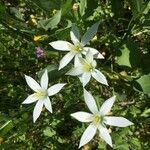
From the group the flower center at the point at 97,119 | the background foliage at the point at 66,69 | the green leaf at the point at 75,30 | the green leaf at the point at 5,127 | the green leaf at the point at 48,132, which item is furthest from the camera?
the green leaf at the point at 48,132

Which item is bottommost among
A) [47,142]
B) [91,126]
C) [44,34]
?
[47,142]

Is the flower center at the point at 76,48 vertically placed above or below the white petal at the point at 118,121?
above

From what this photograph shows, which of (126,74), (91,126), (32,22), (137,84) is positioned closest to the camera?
(91,126)

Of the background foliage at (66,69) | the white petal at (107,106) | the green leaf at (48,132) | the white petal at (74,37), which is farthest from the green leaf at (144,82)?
the green leaf at (48,132)

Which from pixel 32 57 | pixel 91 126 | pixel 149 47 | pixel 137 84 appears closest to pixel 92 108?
pixel 91 126

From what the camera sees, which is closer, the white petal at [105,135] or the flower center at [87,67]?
the white petal at [105,135]

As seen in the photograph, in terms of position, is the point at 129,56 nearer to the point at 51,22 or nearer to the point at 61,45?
the point at 61,45

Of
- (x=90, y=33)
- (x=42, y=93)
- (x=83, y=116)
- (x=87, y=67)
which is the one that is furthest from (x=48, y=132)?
(x=90, y=33)

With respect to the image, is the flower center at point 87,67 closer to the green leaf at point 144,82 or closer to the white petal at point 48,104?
the white petal at point 48,104

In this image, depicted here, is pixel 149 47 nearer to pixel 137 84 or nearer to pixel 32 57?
pixel 137 84
